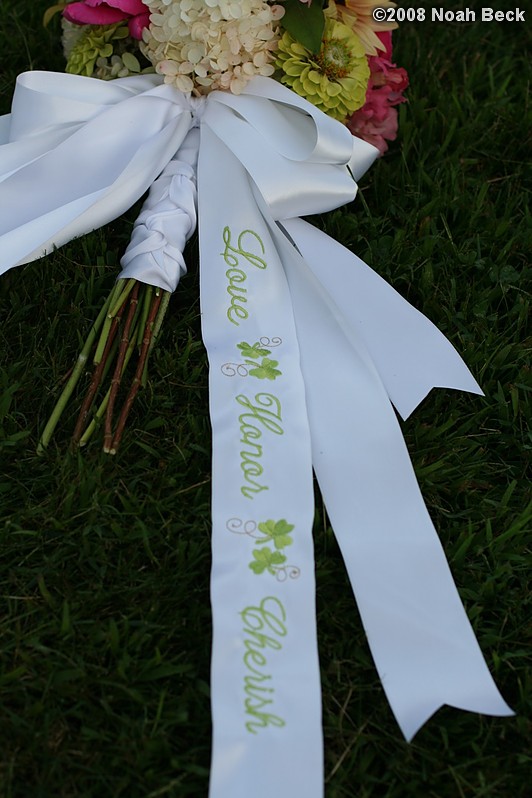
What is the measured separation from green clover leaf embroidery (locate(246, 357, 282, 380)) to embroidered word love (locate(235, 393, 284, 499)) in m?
0.04

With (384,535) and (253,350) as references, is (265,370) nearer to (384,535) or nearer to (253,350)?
(253,350)

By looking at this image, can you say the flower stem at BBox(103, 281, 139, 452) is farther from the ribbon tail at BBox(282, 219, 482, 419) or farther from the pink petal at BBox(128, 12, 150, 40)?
the pink petal at BBox(128, 12, 150, 40)

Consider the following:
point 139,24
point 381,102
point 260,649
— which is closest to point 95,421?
point 260,649

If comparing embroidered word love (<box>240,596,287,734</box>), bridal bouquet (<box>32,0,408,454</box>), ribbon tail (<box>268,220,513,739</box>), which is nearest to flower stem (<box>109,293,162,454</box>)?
bridal bouquet (<box>32,0,408,454</box>)

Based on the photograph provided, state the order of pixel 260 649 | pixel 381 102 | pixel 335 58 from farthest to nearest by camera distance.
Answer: pixel 381 102, pixel 335 58, pixel 260 649

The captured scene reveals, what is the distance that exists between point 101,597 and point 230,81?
1.14 m

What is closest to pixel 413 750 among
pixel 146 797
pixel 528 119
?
pixel 146 797

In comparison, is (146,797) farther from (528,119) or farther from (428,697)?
(528,119)

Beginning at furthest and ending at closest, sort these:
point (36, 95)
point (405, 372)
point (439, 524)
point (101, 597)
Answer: point (36, 95) < point (405, 372) < point (439, 524) < point (101, 597)

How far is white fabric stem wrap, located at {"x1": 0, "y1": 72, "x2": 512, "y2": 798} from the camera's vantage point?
1446 mm

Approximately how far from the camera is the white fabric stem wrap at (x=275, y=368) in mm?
1446

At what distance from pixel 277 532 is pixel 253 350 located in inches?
15.7

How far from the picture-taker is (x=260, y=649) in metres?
1.45

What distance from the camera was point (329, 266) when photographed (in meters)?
2.00
